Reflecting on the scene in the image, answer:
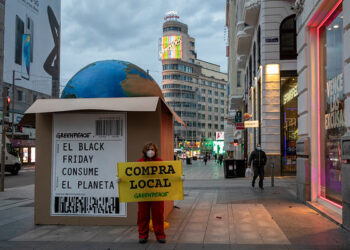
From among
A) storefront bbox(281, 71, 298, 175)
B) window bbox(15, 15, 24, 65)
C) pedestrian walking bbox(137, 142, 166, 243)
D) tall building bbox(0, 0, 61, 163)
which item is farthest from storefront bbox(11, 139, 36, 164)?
pedestrian walking bbox(137, 142, 166, 243)

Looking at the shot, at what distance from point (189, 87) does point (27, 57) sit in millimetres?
78604

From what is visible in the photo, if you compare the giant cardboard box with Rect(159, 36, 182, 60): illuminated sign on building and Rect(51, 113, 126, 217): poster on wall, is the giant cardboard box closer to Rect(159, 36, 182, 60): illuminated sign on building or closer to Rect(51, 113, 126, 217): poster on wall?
Rect(51, 113, 126, 217): poster on wall

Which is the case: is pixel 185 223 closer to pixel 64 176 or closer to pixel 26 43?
pixel 64 176

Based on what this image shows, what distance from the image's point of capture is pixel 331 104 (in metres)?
9.32

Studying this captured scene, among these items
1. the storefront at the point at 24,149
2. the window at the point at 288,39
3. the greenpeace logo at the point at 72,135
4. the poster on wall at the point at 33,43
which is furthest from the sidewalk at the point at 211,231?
the poster on wall at the point at 33,43

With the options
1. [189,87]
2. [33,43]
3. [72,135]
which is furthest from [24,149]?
[189,87]

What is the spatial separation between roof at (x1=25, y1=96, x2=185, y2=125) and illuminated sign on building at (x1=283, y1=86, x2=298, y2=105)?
1544 cm

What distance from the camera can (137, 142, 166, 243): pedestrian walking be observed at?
6.56m

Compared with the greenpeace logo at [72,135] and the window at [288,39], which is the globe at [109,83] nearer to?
the greenpeace logo at [72,135]

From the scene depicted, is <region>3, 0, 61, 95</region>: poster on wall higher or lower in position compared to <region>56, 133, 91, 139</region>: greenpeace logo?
higher

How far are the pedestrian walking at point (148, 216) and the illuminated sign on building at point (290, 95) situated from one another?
16.5m

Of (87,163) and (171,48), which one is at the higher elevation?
(171,48)

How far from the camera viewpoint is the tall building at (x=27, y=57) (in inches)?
1927

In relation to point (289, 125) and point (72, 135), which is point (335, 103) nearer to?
point (72, 135)
